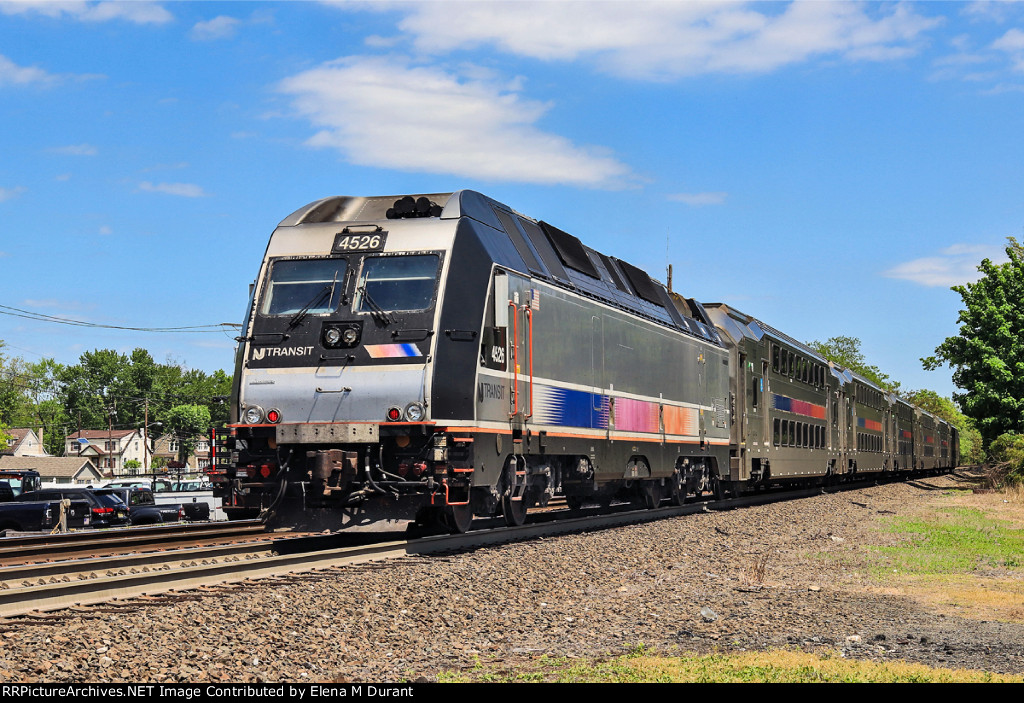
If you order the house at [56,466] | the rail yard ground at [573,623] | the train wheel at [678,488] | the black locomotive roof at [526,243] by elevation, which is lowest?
the house at [56,466]

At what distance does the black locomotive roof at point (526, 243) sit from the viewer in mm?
15031

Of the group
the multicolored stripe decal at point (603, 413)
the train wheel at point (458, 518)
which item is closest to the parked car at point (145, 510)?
the multicolored stripe decal at point (603, 413)

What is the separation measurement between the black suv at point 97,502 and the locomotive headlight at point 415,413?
19.9 metres

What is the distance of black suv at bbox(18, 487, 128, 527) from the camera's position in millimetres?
29953

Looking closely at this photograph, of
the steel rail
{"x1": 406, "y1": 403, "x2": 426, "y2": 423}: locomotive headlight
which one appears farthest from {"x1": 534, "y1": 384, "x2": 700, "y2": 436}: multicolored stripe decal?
the steel rail

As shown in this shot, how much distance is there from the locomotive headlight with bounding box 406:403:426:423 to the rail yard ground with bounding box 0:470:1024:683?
1715 mm

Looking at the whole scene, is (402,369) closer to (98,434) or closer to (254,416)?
(254,416)

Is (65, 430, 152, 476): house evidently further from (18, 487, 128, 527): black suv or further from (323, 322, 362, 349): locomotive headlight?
(323, 322, 362, 349): locomotive headlight

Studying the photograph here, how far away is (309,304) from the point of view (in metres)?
14.3

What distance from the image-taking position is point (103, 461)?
488ft

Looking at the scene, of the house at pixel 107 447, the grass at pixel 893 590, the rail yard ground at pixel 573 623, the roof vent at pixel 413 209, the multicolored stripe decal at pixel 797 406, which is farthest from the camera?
the house at pixel 107 447

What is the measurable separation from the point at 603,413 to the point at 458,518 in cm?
437

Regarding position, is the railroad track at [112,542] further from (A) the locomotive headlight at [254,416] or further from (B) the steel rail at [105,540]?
(A) the locomotive headlight at [254,416]

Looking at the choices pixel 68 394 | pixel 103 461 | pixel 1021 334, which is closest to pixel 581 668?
pixel 1021 334
